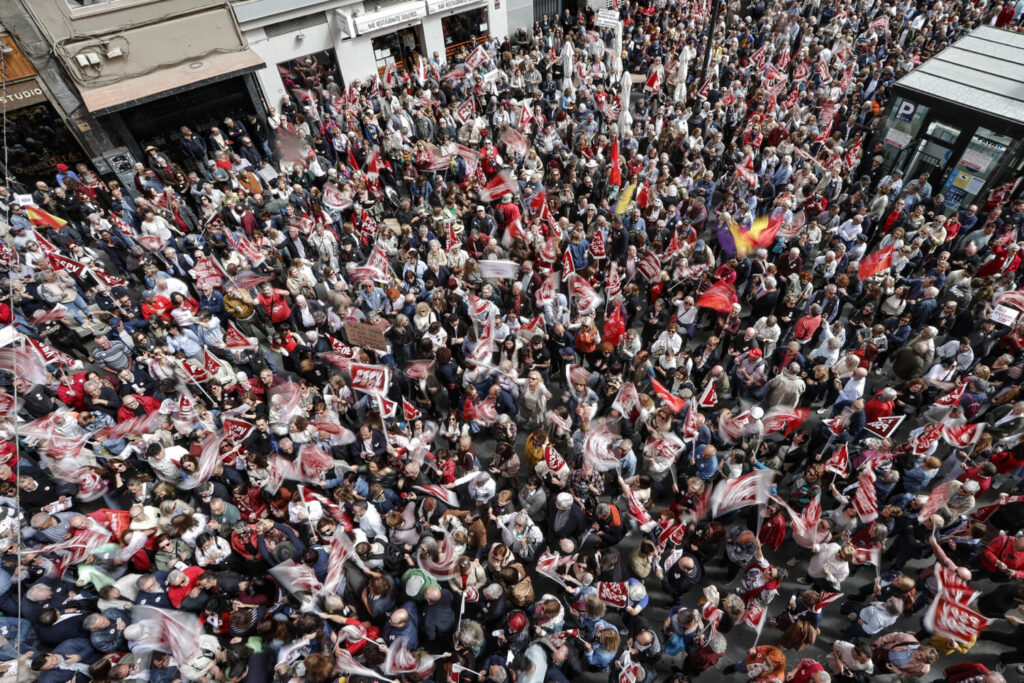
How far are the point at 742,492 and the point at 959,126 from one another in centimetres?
1213

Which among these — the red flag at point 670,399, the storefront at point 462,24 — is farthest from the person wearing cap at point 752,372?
the storefront at point 462,24

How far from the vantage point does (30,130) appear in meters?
15.3

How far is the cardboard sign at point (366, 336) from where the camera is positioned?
27.5 ft

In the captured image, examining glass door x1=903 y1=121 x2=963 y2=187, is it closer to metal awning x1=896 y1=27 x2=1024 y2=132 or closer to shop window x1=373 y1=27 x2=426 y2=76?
metal awning x1=896 y1=27 x2=1024 y2=132

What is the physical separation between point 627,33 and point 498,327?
65.4 ft

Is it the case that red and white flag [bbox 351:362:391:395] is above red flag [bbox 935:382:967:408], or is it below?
above

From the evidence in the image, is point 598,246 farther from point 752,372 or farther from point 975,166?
point 975,166

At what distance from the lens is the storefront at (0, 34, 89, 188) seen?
14602mm

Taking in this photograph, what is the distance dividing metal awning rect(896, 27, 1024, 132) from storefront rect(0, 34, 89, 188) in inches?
909

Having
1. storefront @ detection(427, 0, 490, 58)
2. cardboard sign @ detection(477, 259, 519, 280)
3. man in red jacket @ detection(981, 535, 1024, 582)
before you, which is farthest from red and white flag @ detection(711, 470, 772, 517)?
storefront @ detection(427, 0, 490, 58)

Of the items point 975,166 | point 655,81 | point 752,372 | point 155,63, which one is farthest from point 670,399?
point 155,63

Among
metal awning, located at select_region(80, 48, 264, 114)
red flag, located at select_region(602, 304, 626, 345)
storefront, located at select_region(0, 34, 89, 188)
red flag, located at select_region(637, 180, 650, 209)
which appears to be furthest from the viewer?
metal awning, located at select_region(80, 48, 264, 114)

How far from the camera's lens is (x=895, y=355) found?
29.7ft

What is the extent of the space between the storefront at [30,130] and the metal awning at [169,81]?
45.6 inches
